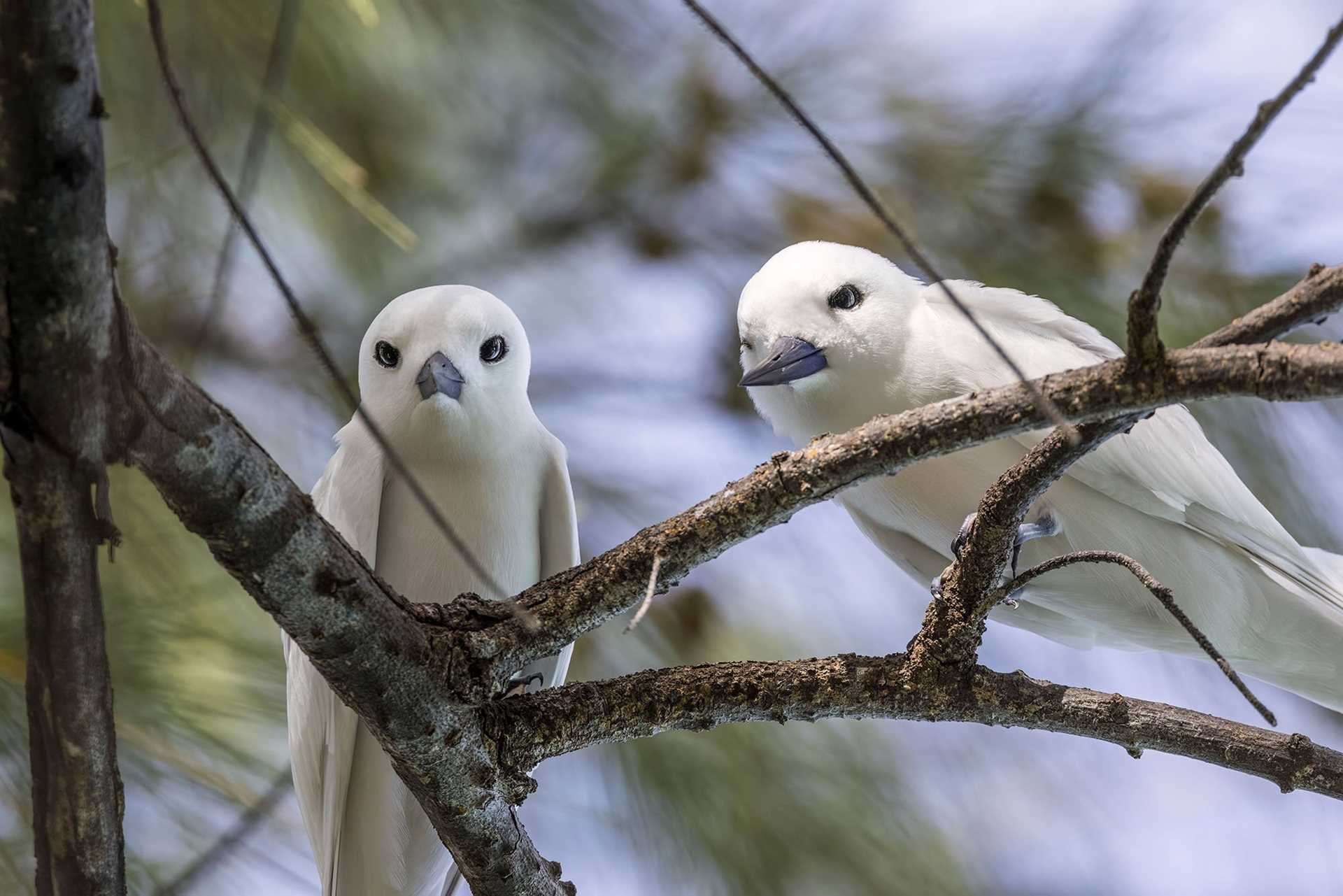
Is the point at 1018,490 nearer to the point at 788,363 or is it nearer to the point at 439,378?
the point at 788,363

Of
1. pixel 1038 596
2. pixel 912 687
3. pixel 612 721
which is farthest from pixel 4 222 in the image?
pixel 1038 596

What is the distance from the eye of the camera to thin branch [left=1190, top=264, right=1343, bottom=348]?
25.9 inches

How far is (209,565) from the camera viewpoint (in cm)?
139

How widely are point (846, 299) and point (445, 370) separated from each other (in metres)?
0.43

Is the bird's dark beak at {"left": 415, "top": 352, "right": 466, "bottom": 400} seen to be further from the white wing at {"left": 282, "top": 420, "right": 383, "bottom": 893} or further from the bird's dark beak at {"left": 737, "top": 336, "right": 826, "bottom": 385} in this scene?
the bird's dark beak at {"left": 737, "top": 336, "right": 826, "bottom": 385}

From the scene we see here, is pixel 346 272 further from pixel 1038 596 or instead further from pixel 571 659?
pixel 1038 596

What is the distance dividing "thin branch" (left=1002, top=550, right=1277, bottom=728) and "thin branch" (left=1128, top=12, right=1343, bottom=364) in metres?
0.19

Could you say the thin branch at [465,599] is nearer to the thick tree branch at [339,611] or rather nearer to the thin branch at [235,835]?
the thick tree branch at [339,611]

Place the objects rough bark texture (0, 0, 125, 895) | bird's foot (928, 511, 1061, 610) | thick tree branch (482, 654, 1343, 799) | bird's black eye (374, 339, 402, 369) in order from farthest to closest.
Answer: bird's black eye (374, 339, 402, 369), bird's foot (928, 511, 1061, 610), thick tree branch (482, 654, 1343, 799), rough bark texture (0, 0, 125, 895)

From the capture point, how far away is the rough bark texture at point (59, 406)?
1.61 ft

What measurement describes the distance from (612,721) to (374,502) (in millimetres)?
424

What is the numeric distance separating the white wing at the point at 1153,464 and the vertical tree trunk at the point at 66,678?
2.91 feet

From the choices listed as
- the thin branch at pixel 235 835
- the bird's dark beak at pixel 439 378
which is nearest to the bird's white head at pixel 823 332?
the bird's dark beak at pixel 439 378

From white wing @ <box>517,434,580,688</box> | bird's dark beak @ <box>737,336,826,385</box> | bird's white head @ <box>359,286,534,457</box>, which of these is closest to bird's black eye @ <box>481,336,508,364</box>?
bird's white head @ <box>359,286,534,457</box>
